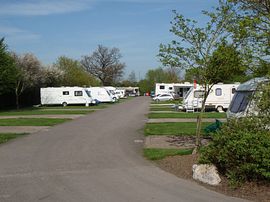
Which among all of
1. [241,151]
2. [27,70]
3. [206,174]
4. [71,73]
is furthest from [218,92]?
[71,73]

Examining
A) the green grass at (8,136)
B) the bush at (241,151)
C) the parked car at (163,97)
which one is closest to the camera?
the bush at (241,151)

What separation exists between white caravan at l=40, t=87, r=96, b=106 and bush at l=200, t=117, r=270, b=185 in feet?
133

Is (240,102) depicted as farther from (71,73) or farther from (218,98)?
(71,73)

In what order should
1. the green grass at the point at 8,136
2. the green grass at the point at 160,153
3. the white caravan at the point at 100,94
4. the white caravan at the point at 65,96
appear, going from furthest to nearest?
1. the white caravan at the point at 100,94
2. the white caravan at the point at 65,96
3. the green grass at the point at 8,136
4. the green grass at the point at 160,153

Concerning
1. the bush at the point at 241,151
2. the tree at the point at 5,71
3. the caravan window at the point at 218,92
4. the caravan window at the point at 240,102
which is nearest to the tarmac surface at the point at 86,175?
the bush at the point at 241,151

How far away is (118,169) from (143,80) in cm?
11914

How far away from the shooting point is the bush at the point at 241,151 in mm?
7199

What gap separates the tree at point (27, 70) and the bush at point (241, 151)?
1510 inches

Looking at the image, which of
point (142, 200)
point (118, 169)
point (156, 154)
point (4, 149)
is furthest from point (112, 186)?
point (4, 149)

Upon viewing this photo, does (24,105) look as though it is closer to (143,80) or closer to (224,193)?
(224,193)

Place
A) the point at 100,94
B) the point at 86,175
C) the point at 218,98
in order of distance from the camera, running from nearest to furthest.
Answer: the point at 86,175 < the point at 218,98 < the point at 100,94

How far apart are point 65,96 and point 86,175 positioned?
40756 mm

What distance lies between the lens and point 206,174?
7.96m

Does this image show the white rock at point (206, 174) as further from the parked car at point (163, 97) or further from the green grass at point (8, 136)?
the parked car at point (163, 97)
